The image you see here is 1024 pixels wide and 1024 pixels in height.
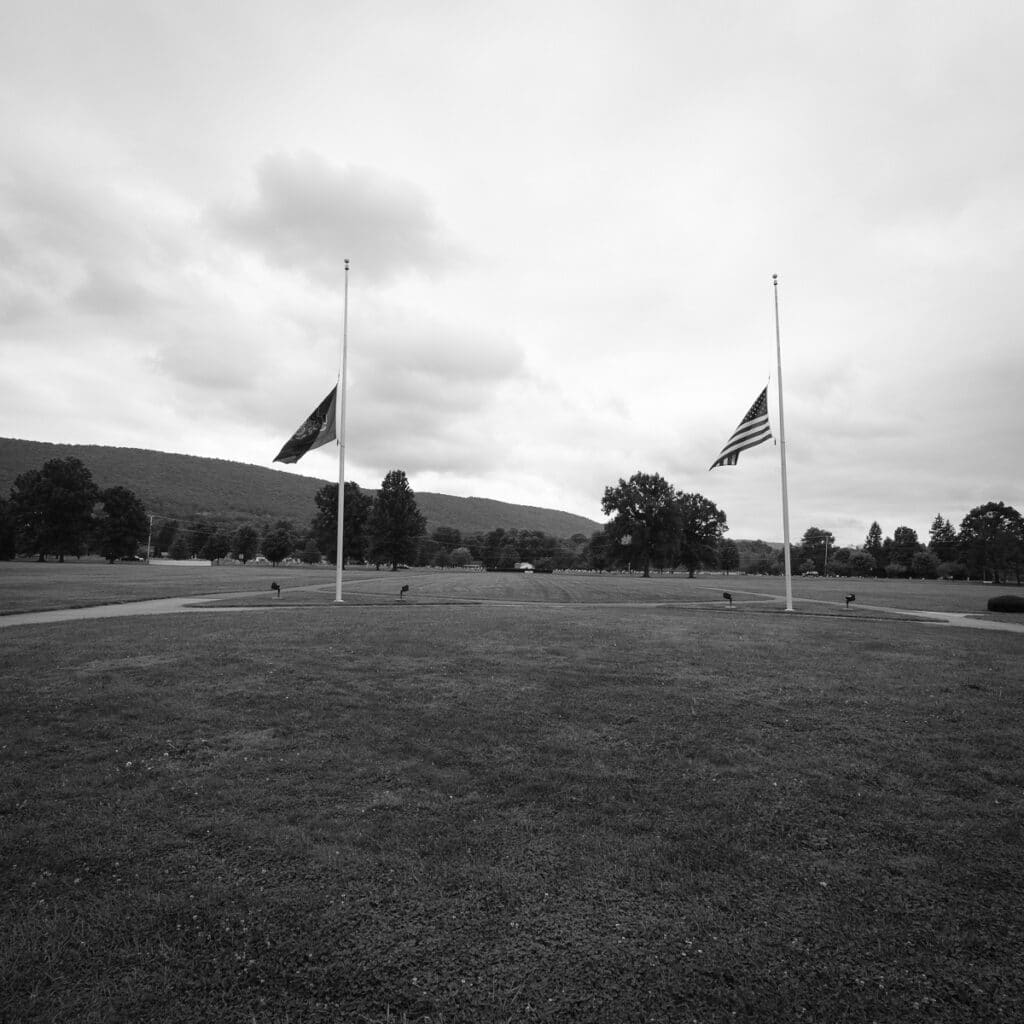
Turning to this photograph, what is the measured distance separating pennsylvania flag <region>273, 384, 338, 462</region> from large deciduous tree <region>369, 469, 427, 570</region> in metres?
51.2

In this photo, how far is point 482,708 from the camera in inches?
304

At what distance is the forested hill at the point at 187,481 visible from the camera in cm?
14362

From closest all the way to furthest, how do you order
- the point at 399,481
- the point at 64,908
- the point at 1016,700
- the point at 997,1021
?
1. the point at 997,1021
2. the point at 64,908
3. the point at 1016,700
4. the point at 399,481

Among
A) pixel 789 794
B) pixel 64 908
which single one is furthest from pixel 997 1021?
pixel 64 908

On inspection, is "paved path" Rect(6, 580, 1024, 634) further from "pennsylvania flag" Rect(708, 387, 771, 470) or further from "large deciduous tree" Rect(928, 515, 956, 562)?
"large deciduous tree" Rect(928, 515, 956, 562)

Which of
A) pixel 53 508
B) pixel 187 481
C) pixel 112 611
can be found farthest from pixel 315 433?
pixel 187 481

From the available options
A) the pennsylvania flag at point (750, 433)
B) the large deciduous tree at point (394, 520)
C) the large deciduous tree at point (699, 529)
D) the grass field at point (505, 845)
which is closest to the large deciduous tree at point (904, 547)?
the large deciduous tree at point (699, 529)

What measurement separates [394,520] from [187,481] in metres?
120

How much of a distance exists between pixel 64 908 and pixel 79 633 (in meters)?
10.6

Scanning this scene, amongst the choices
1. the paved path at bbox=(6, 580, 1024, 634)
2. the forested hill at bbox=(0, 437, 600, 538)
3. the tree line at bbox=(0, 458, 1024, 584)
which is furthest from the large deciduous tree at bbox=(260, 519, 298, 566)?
the paved path at bbox=(6, 580, 1024, 634)

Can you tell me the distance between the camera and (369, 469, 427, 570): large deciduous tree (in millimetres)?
71688

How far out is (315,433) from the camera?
20938 millimetres

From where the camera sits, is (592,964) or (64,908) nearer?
(592,964)

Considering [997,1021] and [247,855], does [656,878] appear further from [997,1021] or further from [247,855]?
[247,855]
